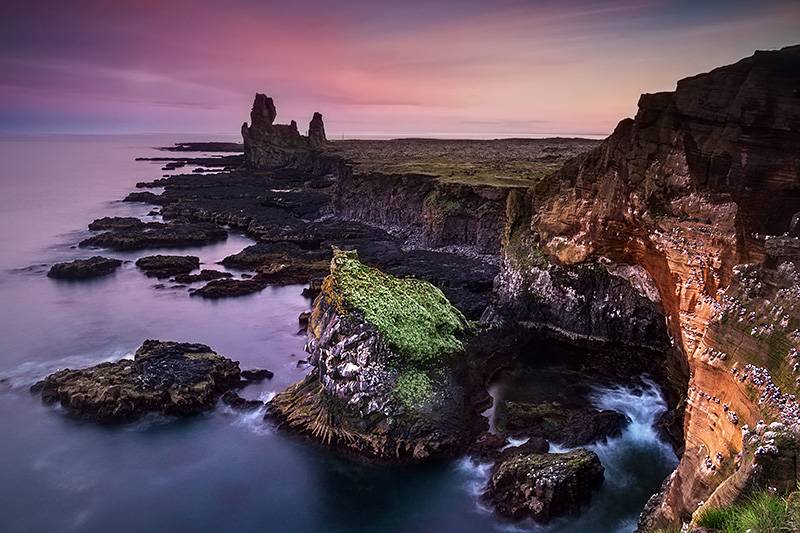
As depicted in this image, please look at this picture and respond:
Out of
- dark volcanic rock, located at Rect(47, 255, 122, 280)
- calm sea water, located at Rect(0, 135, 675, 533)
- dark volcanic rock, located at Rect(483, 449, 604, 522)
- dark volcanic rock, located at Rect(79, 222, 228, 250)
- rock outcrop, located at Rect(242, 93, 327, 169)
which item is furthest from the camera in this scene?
rock outcrop, located at Rect(242, 93, 327, 169)

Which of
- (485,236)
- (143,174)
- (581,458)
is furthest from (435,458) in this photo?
(143,174)

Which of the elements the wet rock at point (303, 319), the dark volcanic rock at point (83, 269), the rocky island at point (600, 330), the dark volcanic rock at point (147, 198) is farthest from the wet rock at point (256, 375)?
the dark volcanic rock at point (147, 198)

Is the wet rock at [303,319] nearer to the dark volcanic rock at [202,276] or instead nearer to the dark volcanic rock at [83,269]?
the dark volcanic rock at [202,276]

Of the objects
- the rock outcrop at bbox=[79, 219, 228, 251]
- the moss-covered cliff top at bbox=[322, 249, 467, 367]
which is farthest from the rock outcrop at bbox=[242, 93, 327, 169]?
the moss-covered cliff top at bbox=[322, 249, 467, 367]

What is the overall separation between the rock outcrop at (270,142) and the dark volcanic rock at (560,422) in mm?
120362

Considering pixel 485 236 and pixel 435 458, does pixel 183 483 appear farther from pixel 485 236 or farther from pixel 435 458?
pixel 485 236

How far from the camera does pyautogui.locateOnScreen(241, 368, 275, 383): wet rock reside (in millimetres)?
33281

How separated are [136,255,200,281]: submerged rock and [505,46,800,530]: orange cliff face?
43158 millimetres

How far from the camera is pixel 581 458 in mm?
22578

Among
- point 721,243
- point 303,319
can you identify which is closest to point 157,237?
point 303,319

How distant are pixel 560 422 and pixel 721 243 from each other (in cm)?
1137

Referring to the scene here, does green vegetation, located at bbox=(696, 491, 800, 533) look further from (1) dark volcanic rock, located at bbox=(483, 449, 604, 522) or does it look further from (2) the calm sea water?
(2) the calm sea water

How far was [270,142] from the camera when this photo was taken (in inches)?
6004

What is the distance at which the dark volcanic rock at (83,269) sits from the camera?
56500mm
